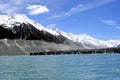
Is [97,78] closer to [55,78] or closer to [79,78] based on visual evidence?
[79,78]

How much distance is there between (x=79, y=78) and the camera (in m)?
68.4

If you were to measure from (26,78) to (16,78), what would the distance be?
2158 millimetres

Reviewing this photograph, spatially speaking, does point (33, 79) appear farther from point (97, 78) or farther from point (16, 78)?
point (97, 78)

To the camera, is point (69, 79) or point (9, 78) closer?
point (69, 79)

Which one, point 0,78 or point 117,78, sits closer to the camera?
point 117,78

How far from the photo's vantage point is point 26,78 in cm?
7056

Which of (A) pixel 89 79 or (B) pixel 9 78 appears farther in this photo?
(B) pixel 9 78

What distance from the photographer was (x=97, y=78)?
68375mm

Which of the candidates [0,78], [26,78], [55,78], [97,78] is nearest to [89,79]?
[97,78]

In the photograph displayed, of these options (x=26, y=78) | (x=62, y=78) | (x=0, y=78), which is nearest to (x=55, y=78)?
(x=62, y=78)

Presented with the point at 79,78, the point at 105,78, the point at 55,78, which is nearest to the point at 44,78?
the point at 55,78

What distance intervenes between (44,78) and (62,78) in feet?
12.7

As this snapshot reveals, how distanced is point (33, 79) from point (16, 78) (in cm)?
457

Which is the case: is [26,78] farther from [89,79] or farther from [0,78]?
[89,79]
